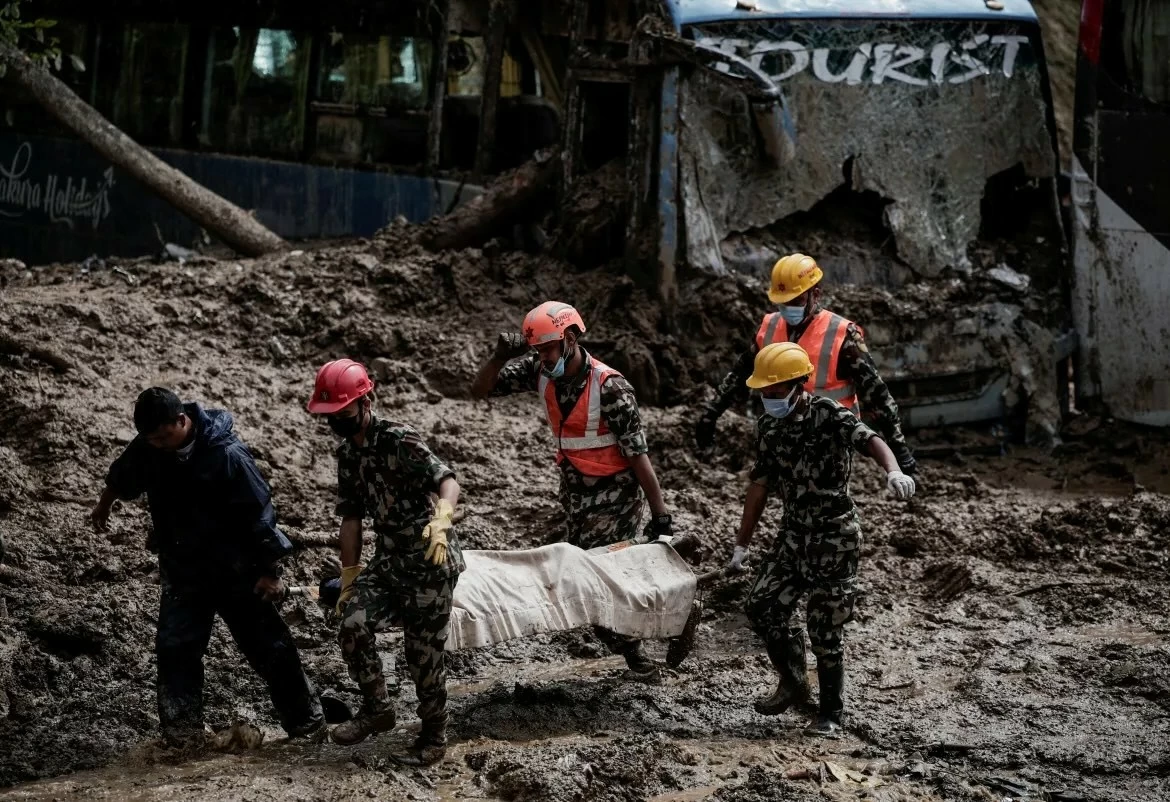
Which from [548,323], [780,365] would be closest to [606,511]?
[548,323]

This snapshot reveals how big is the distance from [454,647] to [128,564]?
7.30ft

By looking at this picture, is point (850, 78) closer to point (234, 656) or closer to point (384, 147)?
point (384, 147)

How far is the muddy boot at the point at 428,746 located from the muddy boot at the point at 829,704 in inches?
58.7

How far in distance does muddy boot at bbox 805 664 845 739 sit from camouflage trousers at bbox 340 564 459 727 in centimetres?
153

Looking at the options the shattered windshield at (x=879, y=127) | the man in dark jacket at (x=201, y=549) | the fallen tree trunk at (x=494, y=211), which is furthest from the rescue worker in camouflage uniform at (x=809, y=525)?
the fallen tree trunk at (x=494, y=211)

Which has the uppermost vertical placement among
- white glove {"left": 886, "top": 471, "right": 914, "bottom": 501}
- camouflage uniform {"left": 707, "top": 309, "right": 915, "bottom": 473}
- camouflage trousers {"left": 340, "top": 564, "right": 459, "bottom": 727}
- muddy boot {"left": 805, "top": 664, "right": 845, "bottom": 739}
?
camouflage uniform {"left": 707, "top": 309, "right": 915, "bottom": 473}

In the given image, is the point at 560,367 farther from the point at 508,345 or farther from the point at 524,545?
the point at 524,545

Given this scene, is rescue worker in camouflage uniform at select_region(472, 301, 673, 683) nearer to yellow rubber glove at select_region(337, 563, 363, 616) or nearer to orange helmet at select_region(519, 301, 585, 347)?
orange helmet at select_region(519, 301, 585, 347)

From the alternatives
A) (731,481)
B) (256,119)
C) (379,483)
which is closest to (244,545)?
(379,483)

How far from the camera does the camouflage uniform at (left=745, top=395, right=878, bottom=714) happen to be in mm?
5949

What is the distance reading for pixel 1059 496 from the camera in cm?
905

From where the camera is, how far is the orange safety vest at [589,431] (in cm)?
651

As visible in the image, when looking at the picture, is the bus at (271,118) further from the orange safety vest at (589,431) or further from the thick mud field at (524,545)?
the orange safety vest at (589,431)

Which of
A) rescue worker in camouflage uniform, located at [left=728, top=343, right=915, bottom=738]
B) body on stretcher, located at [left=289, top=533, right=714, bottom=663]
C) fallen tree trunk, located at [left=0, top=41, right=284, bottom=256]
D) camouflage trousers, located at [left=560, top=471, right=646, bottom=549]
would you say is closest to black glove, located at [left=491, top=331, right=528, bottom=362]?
camouflage trousers, located at [left=560, top=471, right=646, bottom=549]
